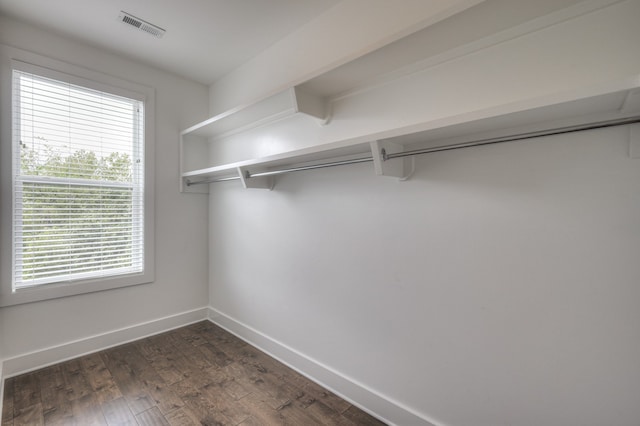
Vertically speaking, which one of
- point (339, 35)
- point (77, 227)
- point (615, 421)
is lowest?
point (615, 421)

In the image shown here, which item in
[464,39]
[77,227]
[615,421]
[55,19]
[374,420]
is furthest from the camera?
[77,227]

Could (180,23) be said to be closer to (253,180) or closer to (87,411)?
(253,180)

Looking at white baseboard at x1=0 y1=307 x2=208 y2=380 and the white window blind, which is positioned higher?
the white window blind

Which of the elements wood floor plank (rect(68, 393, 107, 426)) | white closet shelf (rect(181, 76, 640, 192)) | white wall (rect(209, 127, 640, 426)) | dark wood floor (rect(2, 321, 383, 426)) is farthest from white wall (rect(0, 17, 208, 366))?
white closet shelf (rect(181, 76, 640, 192))

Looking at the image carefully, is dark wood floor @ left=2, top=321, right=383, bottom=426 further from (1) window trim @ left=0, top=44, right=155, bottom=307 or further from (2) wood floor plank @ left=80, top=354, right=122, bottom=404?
(1) window trim @ left=0, top=44, right=155, bottom=307

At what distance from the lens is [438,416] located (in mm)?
1528

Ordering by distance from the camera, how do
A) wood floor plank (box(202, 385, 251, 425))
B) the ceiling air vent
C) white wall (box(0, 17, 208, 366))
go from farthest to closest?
white wall (box(0, 17, 208, 366)) → the ceiling air vent → wood floor plank (box(202, 385, 251, 425))

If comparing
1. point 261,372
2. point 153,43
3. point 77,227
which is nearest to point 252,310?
point 261,372

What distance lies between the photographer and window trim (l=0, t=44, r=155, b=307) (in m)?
2.08

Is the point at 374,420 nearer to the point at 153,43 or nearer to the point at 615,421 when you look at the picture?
the point at 615,421

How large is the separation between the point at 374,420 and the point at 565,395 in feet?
3.20

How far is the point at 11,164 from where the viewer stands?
2.11 meters

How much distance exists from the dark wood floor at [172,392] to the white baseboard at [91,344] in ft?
0.20

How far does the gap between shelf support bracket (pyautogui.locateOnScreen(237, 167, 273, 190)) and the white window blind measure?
1.16m
